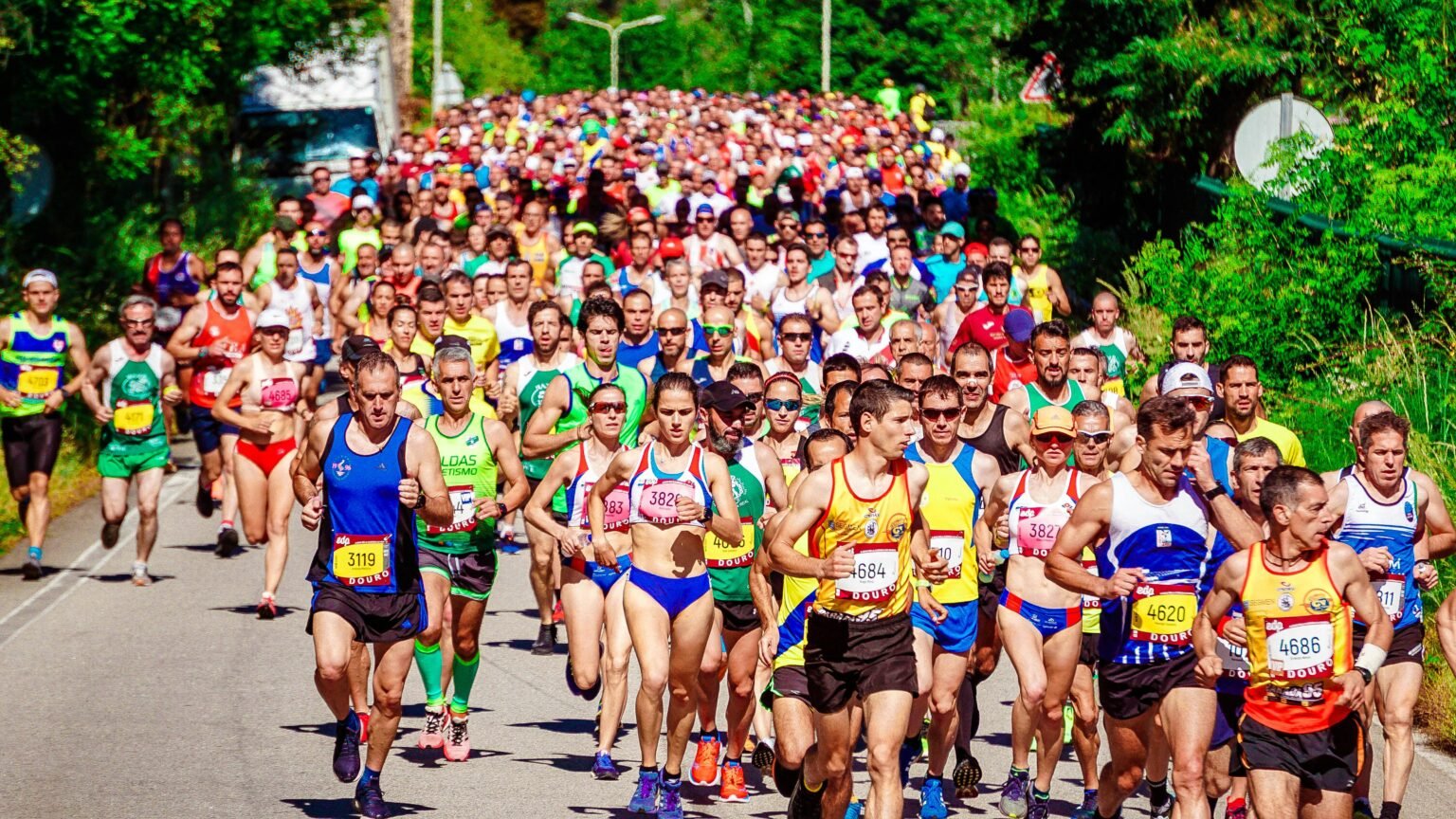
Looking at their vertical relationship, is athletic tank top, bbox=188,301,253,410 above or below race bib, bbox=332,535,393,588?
above

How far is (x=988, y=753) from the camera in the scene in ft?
35.9

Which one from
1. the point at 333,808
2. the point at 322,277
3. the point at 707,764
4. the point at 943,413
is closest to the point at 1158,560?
the point at 943,413

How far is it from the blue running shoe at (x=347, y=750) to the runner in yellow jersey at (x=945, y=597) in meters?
2.30

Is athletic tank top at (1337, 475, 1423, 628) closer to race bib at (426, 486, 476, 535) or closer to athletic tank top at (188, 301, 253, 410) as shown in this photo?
race bib at (426, 486, 476, 535)

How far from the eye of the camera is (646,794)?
941cm

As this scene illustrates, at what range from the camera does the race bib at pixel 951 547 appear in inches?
377

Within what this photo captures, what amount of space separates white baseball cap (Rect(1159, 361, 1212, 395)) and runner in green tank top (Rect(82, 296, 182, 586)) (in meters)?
7.44

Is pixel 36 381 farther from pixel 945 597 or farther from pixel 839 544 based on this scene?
pixel 839 544

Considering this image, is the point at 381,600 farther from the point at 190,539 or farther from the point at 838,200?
the point at 838,200

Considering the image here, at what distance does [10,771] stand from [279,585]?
535 cm

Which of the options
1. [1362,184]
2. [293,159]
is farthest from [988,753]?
Result: [293,159]

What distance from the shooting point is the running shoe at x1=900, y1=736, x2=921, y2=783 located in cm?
945

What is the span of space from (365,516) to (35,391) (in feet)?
23.0

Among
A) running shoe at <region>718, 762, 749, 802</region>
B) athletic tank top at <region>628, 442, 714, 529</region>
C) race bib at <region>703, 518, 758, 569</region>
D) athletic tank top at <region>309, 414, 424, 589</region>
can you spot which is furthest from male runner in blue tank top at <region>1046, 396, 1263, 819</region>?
athletic tank top at <region>309, 414, 424, 589</region>
